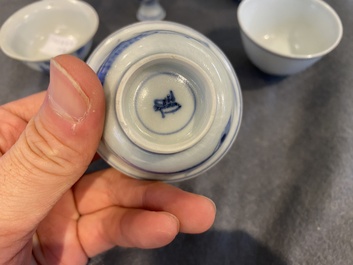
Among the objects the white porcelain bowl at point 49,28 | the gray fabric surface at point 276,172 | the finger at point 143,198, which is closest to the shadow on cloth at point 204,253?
the gray fabric surface at point 276,172

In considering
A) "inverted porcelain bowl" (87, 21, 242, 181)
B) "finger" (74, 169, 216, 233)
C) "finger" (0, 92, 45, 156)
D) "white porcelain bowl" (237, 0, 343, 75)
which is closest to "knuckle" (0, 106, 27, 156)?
"finger" (0, 92, 45, 156)

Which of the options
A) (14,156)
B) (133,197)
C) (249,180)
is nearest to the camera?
(14,156)

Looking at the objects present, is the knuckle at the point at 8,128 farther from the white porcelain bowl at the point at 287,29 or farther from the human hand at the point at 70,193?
the white porcelain bowl at the point at 287,29

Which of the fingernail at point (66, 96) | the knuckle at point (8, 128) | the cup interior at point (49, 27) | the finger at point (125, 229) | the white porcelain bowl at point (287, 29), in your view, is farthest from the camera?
the cup interior at point (49, 27)

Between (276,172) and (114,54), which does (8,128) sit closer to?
(114,54)

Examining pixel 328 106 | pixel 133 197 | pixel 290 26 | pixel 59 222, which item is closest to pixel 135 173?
pixel 133 197

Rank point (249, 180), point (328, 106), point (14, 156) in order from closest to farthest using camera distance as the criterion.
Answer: point (14, 156)
point (249, 180)
point (328, 106)

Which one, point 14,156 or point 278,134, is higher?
point 14,156

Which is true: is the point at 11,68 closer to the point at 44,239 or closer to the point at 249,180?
the point at 44,239
